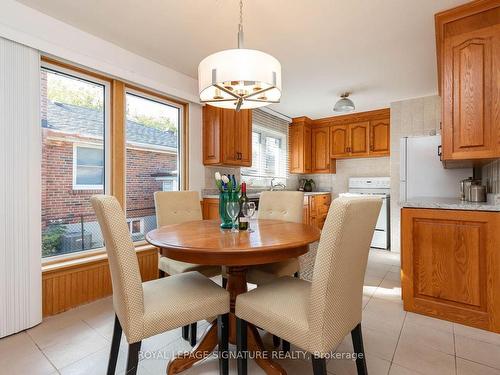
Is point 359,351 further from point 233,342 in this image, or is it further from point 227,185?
point 227,185

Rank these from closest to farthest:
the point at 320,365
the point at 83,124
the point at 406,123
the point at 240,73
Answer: the point at 320,365, the point at 240,73, the point at 83,124, the point at 406,123

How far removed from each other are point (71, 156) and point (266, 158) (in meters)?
2.99

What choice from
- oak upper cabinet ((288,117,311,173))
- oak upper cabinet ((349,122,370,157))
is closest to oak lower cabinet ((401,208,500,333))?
oak upper cabinet ((349,122,370,157))

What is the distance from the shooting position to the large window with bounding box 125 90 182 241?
280 cm

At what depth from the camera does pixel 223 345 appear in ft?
4.22

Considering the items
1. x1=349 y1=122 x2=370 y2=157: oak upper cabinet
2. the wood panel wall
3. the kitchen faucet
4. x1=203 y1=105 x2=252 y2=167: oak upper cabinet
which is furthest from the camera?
the kitchen faucet

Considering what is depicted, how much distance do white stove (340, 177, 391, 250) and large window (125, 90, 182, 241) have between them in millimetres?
3051

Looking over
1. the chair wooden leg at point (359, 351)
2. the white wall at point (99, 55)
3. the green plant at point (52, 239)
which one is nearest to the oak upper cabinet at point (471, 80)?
the chair wooden leg at point (359, 351)

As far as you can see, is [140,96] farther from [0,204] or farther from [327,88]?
[327,88]

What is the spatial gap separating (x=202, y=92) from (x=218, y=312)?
50.2 inches

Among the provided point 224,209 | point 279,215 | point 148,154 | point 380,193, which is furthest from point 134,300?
point 380,193

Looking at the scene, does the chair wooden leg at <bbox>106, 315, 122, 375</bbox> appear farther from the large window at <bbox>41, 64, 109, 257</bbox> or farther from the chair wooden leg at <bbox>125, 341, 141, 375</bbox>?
the large window at <bbox>41, 64, 109, 257</bbox>

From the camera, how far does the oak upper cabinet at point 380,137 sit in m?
4.44

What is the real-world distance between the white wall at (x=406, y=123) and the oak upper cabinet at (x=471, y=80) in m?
1.98
